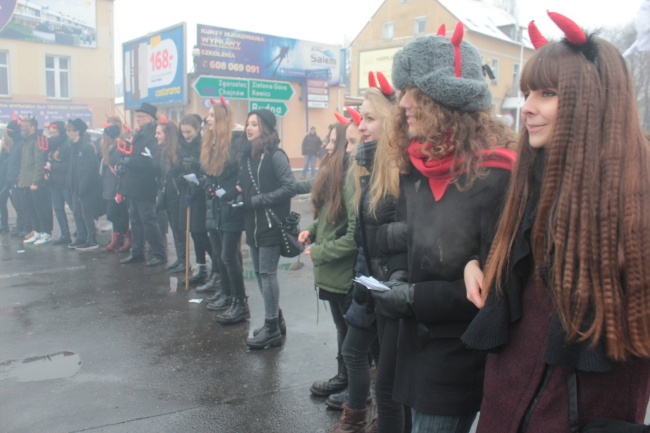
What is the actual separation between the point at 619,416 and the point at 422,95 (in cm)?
137

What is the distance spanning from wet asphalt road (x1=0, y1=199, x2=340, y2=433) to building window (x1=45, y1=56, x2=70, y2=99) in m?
21.0

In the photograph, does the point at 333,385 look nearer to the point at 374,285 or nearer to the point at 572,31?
the point at 374,285

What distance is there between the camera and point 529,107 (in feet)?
5.30

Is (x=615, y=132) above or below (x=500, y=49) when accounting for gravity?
below

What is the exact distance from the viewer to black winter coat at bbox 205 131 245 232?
538 cm

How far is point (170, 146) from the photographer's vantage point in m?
7.09

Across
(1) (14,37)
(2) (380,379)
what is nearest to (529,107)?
(2) (380,379)

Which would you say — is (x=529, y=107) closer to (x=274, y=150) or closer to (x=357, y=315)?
(x=357, y=315)

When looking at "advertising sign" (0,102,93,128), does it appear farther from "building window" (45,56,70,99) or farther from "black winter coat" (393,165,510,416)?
"black winter coat" (393,165,510,416)

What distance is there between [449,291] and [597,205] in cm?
71

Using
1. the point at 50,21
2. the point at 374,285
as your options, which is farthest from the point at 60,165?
the point at 50,21

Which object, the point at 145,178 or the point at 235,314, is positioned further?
the point at 145,178

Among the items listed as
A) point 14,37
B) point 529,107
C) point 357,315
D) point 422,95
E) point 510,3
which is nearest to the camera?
point 529,107

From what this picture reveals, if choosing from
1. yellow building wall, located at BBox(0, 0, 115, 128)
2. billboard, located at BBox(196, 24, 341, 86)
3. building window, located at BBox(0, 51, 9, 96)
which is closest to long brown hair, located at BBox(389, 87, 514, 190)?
billboard, located at BBox(196, 24, 341, 86)
